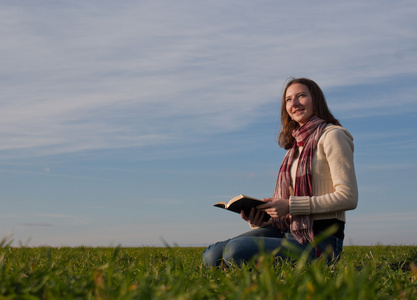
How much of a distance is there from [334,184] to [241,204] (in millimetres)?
1075

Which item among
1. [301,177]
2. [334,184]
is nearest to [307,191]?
[301,177]

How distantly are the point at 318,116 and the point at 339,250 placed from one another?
1654mm

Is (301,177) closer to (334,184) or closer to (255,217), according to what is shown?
(334,184)

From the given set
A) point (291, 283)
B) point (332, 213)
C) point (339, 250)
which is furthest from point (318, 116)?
point (291, 283)

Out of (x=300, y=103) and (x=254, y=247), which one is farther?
(x=300, y=103)

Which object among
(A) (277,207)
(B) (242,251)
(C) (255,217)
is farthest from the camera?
(C) (255,217)

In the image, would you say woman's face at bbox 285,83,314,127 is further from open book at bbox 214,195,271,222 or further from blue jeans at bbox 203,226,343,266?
blue jeans at bbox 203,226,343,266

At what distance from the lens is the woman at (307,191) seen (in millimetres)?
4992

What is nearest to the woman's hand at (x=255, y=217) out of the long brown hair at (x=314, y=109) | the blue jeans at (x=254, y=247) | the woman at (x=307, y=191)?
the woman at (x=307, y=191)

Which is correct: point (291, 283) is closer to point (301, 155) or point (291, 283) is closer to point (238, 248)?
point (238, 248)

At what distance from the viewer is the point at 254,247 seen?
4941 millimetres

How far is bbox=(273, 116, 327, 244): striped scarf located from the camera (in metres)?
5.11

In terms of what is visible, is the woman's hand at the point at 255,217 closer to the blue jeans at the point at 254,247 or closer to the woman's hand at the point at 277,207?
the blue jeans at the point at 254,247

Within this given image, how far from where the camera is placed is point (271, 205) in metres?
5.06
